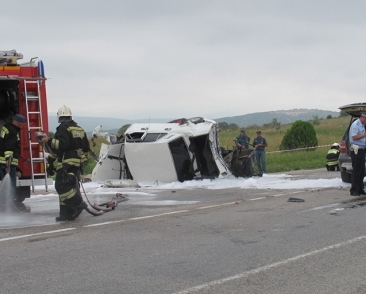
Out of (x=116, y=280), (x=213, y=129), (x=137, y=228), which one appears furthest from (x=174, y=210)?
(x=213, y=129)

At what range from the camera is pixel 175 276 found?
19.5 ft

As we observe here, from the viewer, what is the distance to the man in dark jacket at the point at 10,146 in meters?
10.6

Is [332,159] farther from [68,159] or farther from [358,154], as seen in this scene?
[68,159]

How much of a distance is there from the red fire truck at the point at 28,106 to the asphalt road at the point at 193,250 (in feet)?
2.45

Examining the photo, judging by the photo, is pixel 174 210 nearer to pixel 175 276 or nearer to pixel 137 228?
pixel 137 228

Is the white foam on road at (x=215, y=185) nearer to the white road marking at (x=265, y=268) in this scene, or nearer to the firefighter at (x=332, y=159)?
the firefighter at (x=332, y=159)

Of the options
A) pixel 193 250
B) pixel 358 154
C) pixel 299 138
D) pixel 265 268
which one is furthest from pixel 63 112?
pixel 299 138

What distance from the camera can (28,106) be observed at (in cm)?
1122

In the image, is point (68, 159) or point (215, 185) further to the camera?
point (215, 185)

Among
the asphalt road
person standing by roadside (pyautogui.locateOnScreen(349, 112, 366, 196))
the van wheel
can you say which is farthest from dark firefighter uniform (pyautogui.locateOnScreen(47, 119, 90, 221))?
the van wheel

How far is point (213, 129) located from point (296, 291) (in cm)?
1108

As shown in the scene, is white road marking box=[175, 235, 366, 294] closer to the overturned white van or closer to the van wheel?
the van wheel

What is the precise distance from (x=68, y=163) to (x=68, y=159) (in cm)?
7

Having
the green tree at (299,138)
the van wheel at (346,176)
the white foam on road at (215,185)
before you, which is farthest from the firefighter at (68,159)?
the green tree at (299,138)
